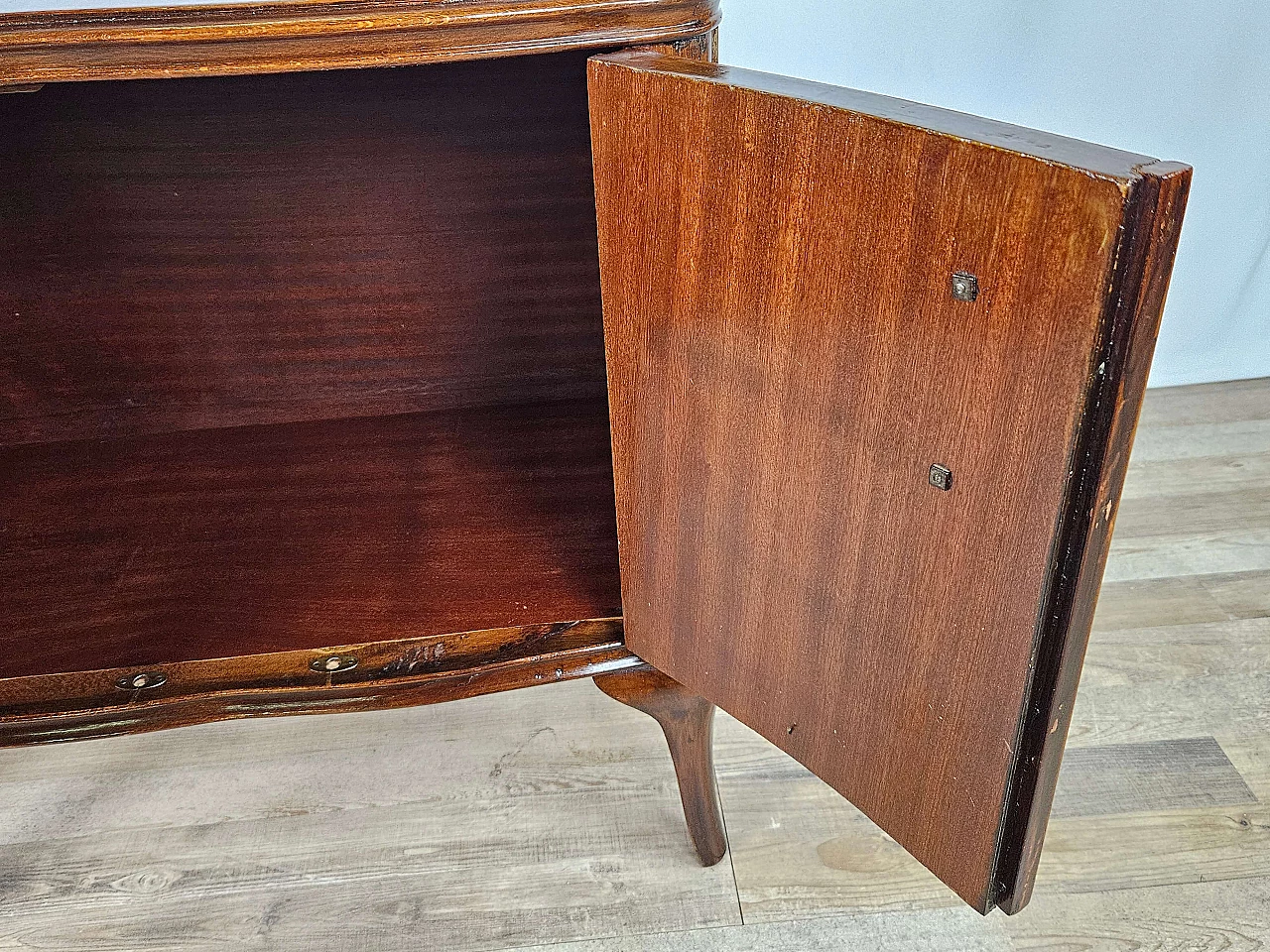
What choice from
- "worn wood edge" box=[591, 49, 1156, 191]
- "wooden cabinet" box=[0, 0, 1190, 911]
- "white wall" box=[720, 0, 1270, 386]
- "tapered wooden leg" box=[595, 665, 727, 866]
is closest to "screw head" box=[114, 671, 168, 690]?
"wooden cabinet" box=[0, 0, 1190, 911]

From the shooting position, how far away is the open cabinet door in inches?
15.2

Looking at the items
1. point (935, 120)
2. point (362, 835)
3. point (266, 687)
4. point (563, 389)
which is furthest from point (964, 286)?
point (362, 835)

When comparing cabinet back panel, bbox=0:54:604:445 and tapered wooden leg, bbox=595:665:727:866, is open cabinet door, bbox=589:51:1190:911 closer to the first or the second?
tapered wooden leg, bbox=595:665:727:866

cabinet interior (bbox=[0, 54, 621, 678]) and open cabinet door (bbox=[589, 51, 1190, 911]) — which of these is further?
cabinet interior (bbox=[0, 54, 621, 678])

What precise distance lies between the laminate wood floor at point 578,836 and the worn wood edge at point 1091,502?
0.42 meters

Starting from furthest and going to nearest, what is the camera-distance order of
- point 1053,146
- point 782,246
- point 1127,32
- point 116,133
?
point 1127,32, point 116,133, point 782,246, point 1053,146

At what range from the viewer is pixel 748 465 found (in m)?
0.56

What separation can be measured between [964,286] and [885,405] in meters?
0.07

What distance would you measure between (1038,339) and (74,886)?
912mm

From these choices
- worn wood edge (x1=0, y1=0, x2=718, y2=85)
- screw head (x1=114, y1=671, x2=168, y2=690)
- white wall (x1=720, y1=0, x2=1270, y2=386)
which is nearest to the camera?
worn wood edge (x1=0, y1=0, x2=718, y2=85)

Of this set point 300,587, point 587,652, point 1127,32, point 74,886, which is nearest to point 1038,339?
point 587,652

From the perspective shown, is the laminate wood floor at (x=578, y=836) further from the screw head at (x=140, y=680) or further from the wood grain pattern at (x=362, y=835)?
the screw head at (x=140, y=680)

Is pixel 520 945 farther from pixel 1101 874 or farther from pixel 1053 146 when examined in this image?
pixel 1053 146

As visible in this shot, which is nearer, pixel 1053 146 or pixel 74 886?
pixel 1053 146
